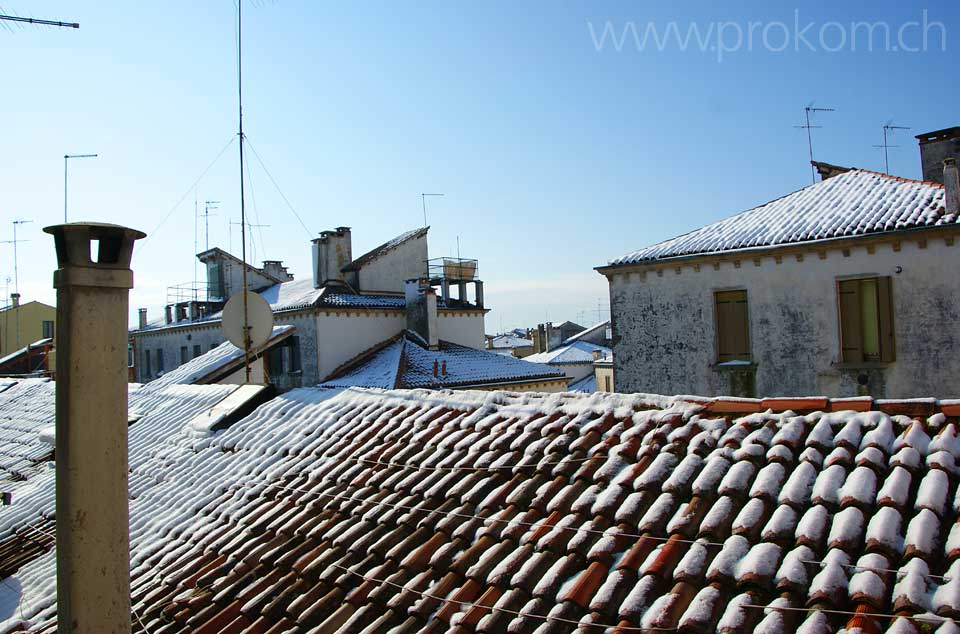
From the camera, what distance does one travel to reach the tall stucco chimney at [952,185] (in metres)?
12.4

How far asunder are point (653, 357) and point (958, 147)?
298 inches

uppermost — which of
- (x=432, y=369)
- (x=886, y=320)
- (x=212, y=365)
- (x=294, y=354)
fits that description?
(x=886, y=320)

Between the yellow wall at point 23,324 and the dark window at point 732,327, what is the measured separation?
41.0m

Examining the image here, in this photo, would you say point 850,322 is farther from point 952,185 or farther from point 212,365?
point 212,365

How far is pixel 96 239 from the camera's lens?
374cm

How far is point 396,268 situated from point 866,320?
18920 mm

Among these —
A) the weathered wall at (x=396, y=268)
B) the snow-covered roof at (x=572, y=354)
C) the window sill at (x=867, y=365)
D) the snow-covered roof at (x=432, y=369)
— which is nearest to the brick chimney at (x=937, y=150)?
the window sill at (x=867, y=365)

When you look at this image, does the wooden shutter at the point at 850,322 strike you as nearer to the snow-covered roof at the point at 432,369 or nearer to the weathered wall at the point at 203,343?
the snow-covered roof at the point at 432,369

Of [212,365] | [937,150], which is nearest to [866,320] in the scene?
[937,150]

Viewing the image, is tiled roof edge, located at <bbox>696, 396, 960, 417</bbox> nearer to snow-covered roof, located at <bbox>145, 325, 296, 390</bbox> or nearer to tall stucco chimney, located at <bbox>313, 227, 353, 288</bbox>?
snow-covered roof, located at <bbox>145, 325, 296, 390</bbox>

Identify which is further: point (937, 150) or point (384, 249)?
point (384, 249)

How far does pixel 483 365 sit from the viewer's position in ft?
78.2

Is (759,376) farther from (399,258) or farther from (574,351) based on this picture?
(574,351)

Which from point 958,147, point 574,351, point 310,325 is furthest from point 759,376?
point 574,351
